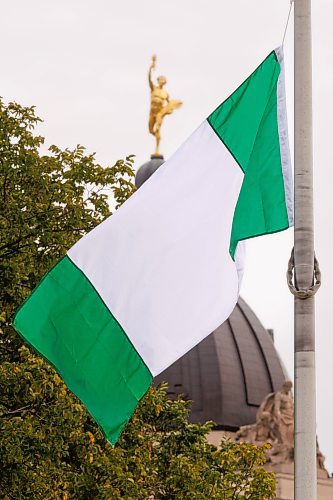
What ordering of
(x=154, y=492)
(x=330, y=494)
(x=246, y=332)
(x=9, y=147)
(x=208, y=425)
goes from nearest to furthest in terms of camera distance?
1. (x=9, y=147)
2. (x=154, y=492)
3. (x=208, y=425)
4. (x=330, y=494)
5. (x=246, y=332)

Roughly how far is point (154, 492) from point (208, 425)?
3.22 metres

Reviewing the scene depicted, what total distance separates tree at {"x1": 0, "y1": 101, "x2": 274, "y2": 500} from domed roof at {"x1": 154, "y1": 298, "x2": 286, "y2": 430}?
45.4 metres

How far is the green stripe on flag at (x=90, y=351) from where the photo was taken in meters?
11.5

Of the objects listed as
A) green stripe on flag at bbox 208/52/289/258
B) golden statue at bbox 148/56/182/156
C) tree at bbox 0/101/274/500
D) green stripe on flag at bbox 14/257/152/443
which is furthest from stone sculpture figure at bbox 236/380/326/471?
green stripe on flag at bbox 14/257/152/443

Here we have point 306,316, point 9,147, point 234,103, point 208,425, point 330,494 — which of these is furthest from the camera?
point 330,494

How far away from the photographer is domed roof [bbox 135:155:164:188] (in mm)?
77844

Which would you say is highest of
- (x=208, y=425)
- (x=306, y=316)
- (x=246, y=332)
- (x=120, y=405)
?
(x=246, y=332)

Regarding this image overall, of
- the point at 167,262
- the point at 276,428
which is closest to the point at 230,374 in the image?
the point at 276,428

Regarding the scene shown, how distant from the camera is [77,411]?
67.7ft

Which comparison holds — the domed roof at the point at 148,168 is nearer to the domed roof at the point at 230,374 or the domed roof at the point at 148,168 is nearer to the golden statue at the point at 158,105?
the golden statue at the point at 158,105

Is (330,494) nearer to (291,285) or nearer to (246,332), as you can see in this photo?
(246,332)

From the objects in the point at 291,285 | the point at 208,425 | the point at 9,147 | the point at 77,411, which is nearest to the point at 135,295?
the point at 291,285

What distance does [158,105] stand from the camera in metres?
74.2

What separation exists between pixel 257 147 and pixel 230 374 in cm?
6008
